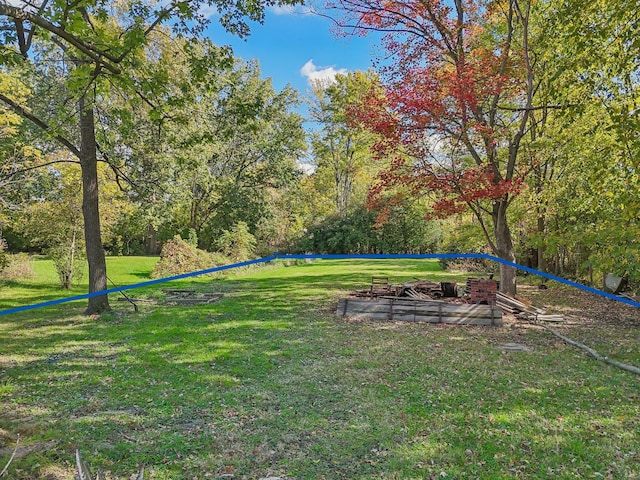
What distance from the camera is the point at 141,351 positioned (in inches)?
244

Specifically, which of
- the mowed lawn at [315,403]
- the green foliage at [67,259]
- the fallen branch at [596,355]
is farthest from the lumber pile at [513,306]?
the green foliage at [67,259]

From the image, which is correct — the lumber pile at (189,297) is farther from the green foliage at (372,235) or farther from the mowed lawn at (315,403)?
the green foliage at (372,235)

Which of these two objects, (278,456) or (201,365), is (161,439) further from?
(201,365)

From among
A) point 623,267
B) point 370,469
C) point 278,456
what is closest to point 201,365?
point 278,456

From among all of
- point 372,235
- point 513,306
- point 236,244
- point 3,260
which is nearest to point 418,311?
point 513,306

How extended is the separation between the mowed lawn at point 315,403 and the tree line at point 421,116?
90.6 inches

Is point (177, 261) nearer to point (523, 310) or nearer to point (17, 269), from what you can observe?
point (17, 269)

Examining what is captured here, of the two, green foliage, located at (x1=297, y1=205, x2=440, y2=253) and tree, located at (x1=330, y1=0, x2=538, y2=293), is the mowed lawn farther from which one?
green foliage, located at (x1=297, y1=205, x2=440, y2=253)

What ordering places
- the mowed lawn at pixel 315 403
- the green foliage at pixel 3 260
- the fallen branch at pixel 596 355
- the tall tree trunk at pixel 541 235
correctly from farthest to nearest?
1. the green foliage at pixel 3 260
2. the tall tree trunk at pixel 541 235
3. the fallen branch at pixel 596 355
4. the mowed lawn at pixel 315 403

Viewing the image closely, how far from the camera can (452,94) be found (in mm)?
8359

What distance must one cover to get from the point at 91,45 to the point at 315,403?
5.01 metres

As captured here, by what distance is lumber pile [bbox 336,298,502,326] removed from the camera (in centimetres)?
788

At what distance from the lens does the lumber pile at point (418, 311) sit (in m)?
7.88

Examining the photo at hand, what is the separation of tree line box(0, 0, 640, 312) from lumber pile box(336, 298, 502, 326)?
2.28 m
